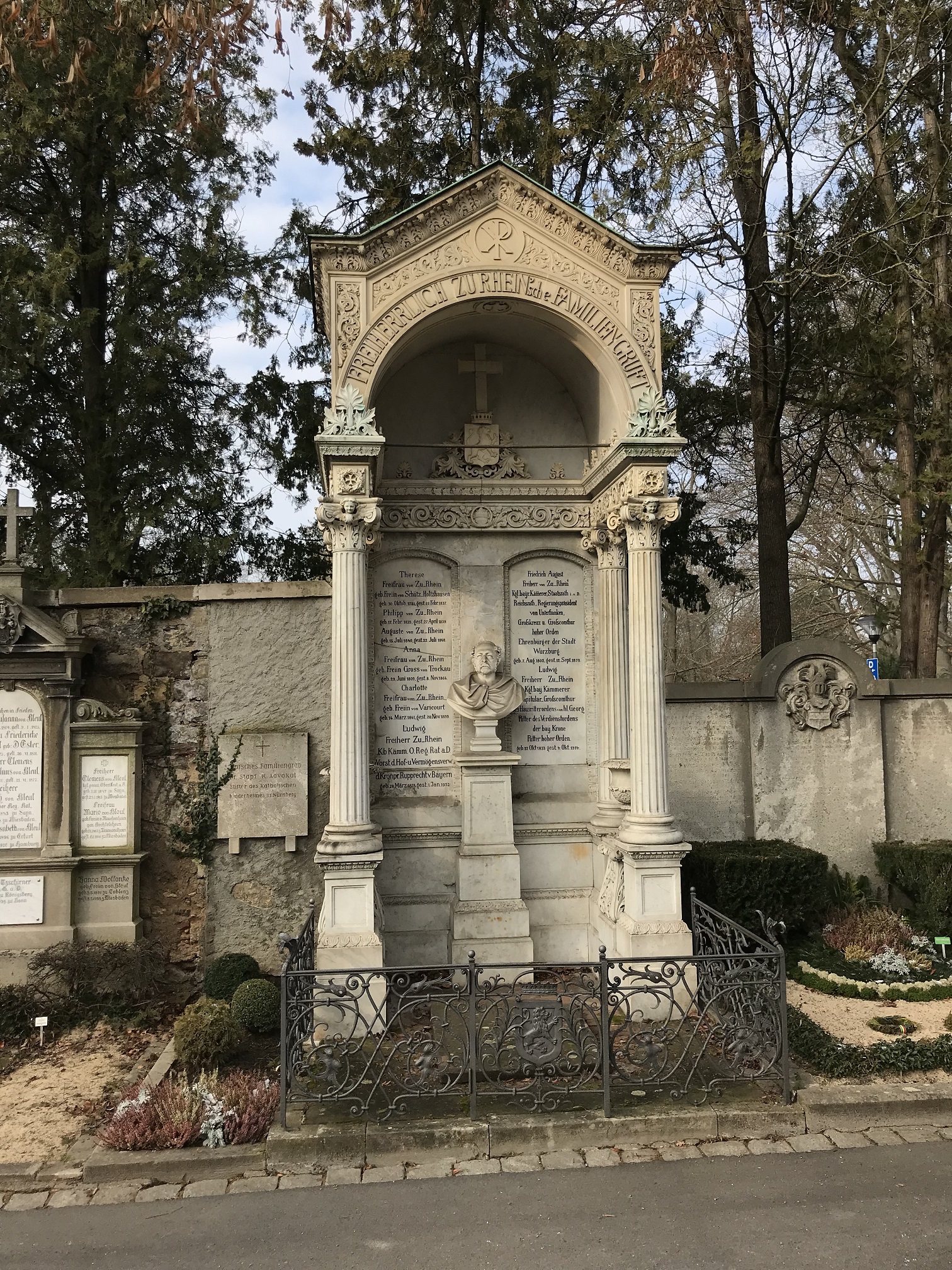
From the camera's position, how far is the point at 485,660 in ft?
25.4

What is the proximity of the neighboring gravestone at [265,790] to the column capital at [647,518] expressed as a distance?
3.57 meters

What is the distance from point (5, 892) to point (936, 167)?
12.5 m

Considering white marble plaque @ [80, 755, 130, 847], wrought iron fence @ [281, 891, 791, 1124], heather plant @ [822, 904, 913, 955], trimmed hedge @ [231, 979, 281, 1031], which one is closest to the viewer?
wrought iron fence @ [281, 891, 791, 1124]

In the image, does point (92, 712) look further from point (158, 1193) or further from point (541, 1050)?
point (541, 1050)

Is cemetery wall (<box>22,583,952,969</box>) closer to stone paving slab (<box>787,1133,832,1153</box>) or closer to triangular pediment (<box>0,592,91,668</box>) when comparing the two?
triangular pediment (<box>0,592,91,668</box>)

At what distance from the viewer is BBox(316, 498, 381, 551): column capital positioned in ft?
22.2

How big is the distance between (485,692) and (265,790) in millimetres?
2287

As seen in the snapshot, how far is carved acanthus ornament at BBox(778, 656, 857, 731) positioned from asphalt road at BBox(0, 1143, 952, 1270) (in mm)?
5105

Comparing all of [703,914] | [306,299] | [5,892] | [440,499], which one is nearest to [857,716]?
[703,914]

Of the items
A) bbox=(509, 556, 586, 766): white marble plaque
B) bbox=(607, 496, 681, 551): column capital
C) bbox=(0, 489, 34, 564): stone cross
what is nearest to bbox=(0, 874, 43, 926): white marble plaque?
bbox=(0, 489, 34, 564): stone cross

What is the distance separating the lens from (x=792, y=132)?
34.5 feet

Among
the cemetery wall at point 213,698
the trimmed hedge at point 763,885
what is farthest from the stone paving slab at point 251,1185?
the trimmed hedge at point 763,885

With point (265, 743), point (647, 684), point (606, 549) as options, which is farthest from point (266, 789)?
point (606, 549)

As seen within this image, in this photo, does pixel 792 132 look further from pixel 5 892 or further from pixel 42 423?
pixel 5 892
